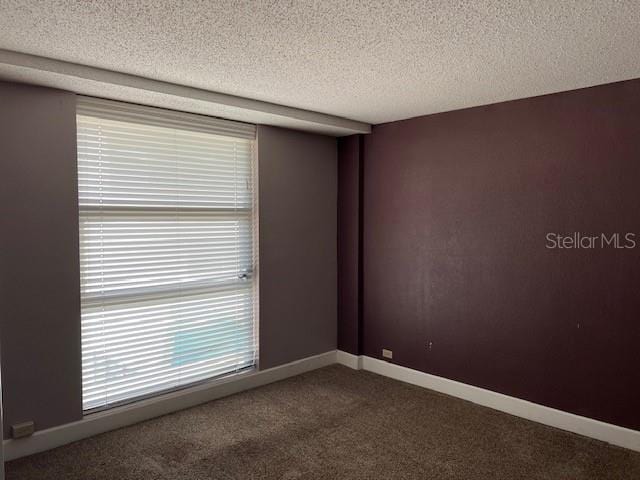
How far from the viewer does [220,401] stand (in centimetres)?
395

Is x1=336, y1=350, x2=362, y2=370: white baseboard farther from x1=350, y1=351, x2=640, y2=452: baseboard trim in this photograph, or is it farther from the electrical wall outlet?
the electrical wall outlet

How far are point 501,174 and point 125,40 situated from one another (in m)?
2.77

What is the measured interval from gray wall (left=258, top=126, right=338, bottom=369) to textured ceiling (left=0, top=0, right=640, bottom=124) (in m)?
1.07

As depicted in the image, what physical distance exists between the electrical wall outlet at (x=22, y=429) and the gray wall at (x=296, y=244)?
1830 mm

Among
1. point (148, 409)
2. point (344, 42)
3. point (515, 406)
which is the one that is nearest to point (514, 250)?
point (515, 406)

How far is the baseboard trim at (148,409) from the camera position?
306cm

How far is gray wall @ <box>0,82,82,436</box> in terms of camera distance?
2.96 metres

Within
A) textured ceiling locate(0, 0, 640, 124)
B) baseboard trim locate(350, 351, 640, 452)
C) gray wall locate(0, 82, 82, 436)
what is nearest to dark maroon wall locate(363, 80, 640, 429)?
baseboard trim locate(350, 351, 640, 452)

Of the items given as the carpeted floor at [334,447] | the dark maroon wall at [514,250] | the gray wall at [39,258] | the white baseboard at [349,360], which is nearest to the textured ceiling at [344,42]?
the dark maroon wall at [514,250]

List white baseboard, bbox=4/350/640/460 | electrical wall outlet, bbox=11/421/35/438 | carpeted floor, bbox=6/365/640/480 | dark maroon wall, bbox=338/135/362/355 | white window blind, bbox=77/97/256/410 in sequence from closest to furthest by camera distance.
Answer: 1. carpeted floor, bbox=6/365/640/480
2. electrical wall outlet, bbox=11/421/35/438
3. white baseboard, bbox=4/350/640/460
4. white window blind, bbox=77/97/256/410
5. dark maroon wall, bbox=338/135/362/355

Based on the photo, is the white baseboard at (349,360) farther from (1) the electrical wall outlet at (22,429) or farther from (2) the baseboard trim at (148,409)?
(1) the electrical wall outlet at (22,429)

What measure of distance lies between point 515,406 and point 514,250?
1195 mm

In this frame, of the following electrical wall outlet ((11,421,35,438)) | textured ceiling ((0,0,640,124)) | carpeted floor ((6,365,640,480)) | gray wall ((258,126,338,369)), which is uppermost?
textured ceiling ((0,0,640,124))

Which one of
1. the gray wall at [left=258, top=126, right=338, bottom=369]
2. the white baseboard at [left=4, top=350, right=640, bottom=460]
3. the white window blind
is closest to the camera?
the white baseboard at [left=4, top=350, right=640, bottom=460]
